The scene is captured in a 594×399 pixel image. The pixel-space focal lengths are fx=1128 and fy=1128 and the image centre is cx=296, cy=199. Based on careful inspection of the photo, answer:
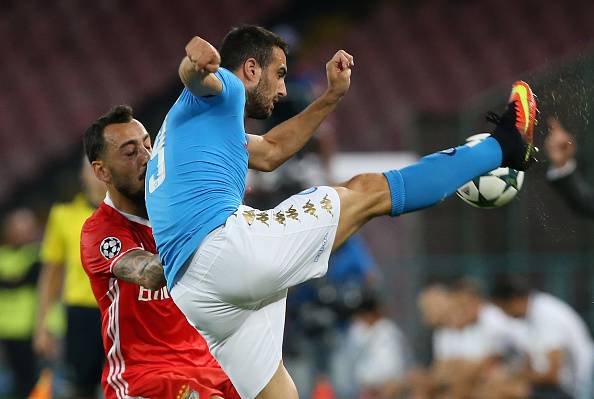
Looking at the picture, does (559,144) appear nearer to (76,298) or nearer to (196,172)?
(196,172)

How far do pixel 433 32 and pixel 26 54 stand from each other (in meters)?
5.52

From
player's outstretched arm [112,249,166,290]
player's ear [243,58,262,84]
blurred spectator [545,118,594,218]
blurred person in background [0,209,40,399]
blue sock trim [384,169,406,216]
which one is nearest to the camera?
blue sock trim [384,169,406,216]

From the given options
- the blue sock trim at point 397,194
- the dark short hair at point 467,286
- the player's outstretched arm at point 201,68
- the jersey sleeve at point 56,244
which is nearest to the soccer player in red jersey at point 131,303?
the player's outstretched arm at point 201,68

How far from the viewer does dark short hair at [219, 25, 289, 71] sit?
4.58 meters

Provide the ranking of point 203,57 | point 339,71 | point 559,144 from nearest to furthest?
1. point 203,57
2. point 339,71
3. point 559,144

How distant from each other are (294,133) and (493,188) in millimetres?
970

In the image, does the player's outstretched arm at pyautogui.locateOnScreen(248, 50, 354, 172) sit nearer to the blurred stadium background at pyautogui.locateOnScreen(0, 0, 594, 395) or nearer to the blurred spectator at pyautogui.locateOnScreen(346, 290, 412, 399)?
the blurred spectator at pyautogui.locateOnScreen(346, 290, 412, 399)

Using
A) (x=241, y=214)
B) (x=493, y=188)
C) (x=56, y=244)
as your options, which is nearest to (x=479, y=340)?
(x=56, y=244)

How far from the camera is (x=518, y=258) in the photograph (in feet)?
29.8

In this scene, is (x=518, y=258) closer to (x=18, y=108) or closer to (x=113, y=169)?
(x=113, y=169)

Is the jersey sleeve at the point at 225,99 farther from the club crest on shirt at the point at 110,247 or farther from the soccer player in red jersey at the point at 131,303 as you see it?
the club crest on shirt at the point at 110,247

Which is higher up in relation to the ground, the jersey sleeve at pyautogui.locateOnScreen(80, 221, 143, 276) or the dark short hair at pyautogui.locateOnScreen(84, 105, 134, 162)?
the dark short hair at pyautogui.locateOnScreen(84, 105, 134, 162)

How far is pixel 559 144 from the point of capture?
5559mm

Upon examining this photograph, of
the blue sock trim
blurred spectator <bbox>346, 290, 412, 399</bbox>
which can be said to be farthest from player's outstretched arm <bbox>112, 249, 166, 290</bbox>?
blurred spectator <bbox>346, 290, 412, 399</bbox>
